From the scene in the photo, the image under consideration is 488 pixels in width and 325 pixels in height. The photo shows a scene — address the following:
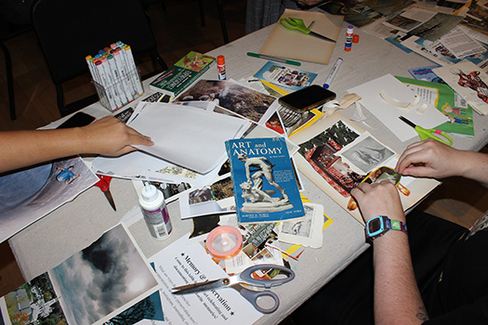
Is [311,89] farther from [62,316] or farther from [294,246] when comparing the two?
[62,316]

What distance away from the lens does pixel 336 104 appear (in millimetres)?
1041

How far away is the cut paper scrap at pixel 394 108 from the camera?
985mm

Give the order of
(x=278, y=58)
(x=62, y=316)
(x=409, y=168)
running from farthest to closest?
1. (x=278, y=58)
2. (x=409, y=168)
3. (x=62, y=316)

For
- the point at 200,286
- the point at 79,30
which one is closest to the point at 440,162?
the point at 200,286

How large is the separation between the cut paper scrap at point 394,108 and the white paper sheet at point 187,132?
17.7 inches

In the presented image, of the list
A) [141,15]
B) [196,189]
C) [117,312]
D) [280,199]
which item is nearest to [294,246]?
[280,199]

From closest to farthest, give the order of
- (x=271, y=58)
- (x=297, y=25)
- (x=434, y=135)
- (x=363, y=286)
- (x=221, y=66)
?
1. (x=363, y=286)
2. (x=434, y=135)
3. (x=221, y=66)
4. (x=271, y=58)
5. (x=297, y=25)

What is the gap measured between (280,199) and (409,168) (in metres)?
0.38

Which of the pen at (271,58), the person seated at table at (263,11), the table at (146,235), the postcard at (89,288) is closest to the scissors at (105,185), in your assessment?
the table at (146,235)

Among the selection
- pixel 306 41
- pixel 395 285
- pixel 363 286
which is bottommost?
pixel 363 286

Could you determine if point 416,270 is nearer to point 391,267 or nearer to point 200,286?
point 391,267

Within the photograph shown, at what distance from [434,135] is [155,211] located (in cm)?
87

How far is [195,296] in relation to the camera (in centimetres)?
64

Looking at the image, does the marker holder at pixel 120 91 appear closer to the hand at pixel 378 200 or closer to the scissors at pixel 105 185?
the scissors at pixel 105 185
